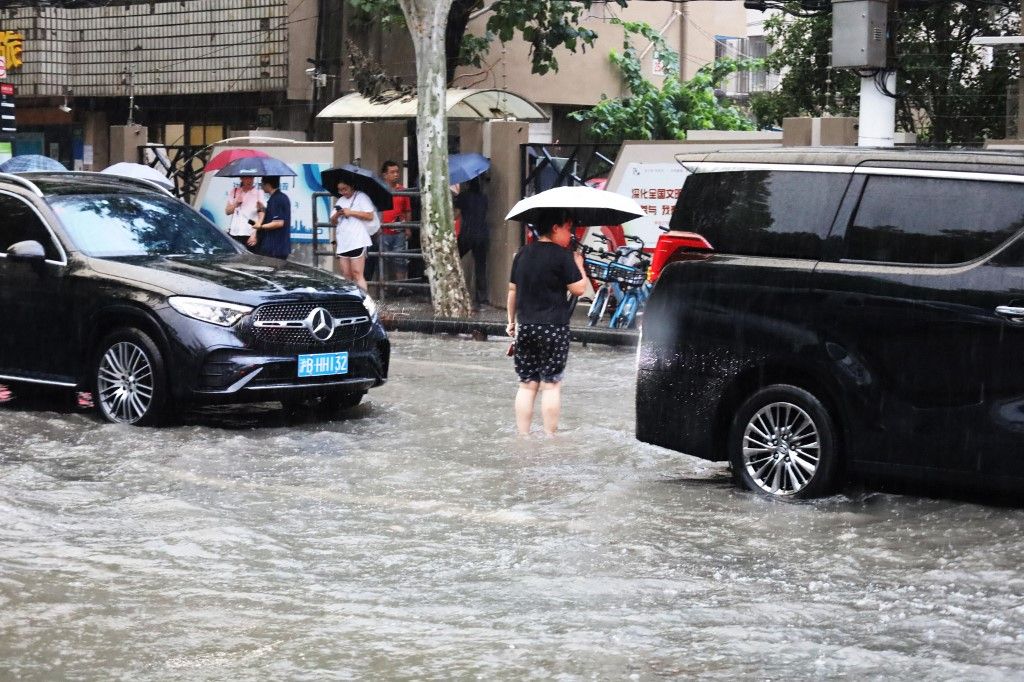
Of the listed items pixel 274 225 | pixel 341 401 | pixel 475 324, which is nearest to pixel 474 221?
pixel 475 324

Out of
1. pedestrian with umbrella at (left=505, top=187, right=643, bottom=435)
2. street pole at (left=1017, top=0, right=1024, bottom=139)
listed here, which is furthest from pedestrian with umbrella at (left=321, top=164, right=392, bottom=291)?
pedestrian with umbrella at (left=505, top=187, right=643, bottom=435)

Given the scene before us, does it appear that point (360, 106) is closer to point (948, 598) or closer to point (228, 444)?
point (228, 444)

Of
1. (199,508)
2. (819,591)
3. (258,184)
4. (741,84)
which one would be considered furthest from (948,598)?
(741,84)

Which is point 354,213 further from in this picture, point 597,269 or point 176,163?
point 176,163

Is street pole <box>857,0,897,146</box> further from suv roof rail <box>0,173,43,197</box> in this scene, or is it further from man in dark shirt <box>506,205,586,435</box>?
suv roof rail <box>0,173,43,197</box>

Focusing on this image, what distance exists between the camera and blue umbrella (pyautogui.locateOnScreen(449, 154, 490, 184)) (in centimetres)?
2044

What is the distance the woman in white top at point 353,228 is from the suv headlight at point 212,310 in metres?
7.93

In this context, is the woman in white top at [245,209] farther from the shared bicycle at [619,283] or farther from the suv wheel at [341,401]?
the suv wheel at [341,401]

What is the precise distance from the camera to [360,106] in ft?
86.2

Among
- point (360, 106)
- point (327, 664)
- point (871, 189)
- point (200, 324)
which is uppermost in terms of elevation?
point (360, 106)

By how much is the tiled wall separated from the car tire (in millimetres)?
→ 19315

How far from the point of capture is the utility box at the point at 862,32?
17.6 m

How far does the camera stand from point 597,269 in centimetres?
1934

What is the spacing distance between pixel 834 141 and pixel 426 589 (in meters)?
12.7
